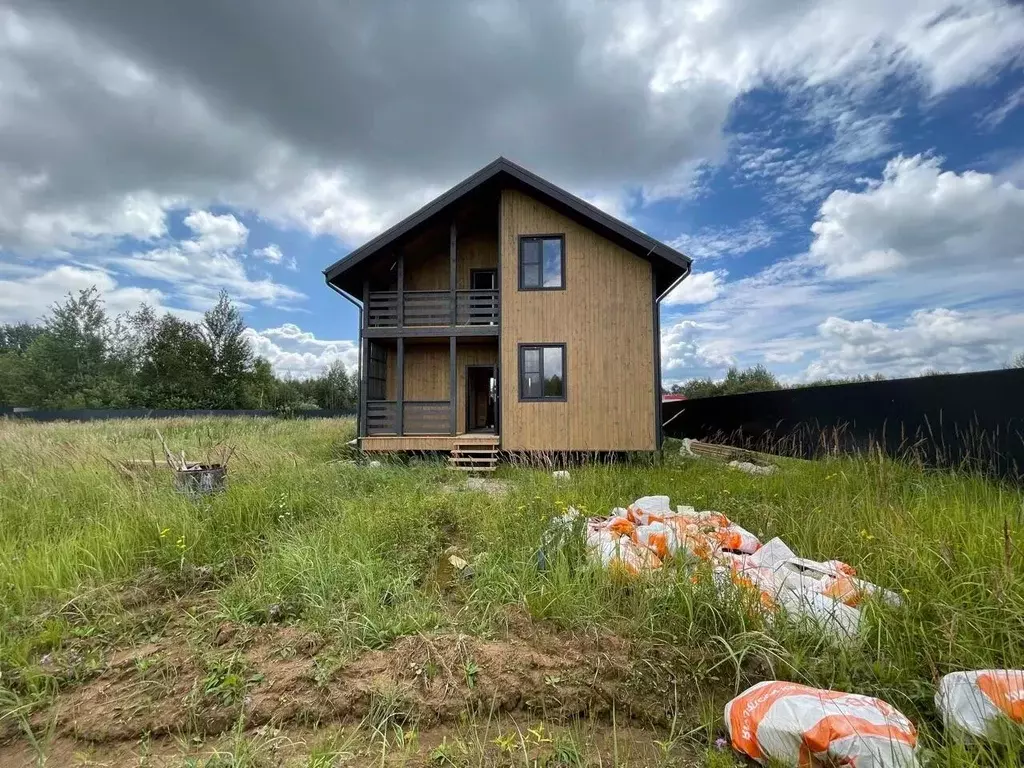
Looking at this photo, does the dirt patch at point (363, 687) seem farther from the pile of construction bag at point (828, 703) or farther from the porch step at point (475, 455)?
the porch step at point (475, 455)

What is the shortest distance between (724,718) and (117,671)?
119 inches

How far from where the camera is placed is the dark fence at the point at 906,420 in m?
5.71

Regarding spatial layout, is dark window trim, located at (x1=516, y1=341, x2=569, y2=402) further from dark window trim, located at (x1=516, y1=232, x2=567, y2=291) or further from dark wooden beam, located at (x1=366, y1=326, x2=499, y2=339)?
dark window trim, located at (x1=516, y1=232, x2=567, y2=291)

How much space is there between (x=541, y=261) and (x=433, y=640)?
1001cm

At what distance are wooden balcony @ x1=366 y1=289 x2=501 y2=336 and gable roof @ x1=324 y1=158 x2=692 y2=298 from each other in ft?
3.61

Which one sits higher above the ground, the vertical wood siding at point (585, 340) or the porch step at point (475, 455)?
the vertical wood siding at point (585, 340)

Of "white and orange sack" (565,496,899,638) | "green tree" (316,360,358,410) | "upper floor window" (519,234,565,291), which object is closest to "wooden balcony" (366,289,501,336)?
"upper floor window" (519,234,565,291)

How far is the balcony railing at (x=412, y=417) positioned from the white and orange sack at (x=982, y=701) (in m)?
10.1

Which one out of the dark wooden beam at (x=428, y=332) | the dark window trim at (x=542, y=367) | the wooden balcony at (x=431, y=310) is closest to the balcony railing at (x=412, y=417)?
the dark wooden beam at (x=428, y=332)

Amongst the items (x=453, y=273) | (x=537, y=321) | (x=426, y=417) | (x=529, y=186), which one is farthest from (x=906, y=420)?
(x=426, y=417)

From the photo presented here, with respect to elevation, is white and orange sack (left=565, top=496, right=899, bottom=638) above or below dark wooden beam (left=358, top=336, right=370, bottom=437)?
below

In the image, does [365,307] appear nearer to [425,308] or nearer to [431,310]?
[425,308]

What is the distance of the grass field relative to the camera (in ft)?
6.45

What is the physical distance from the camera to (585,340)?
1097 cm
